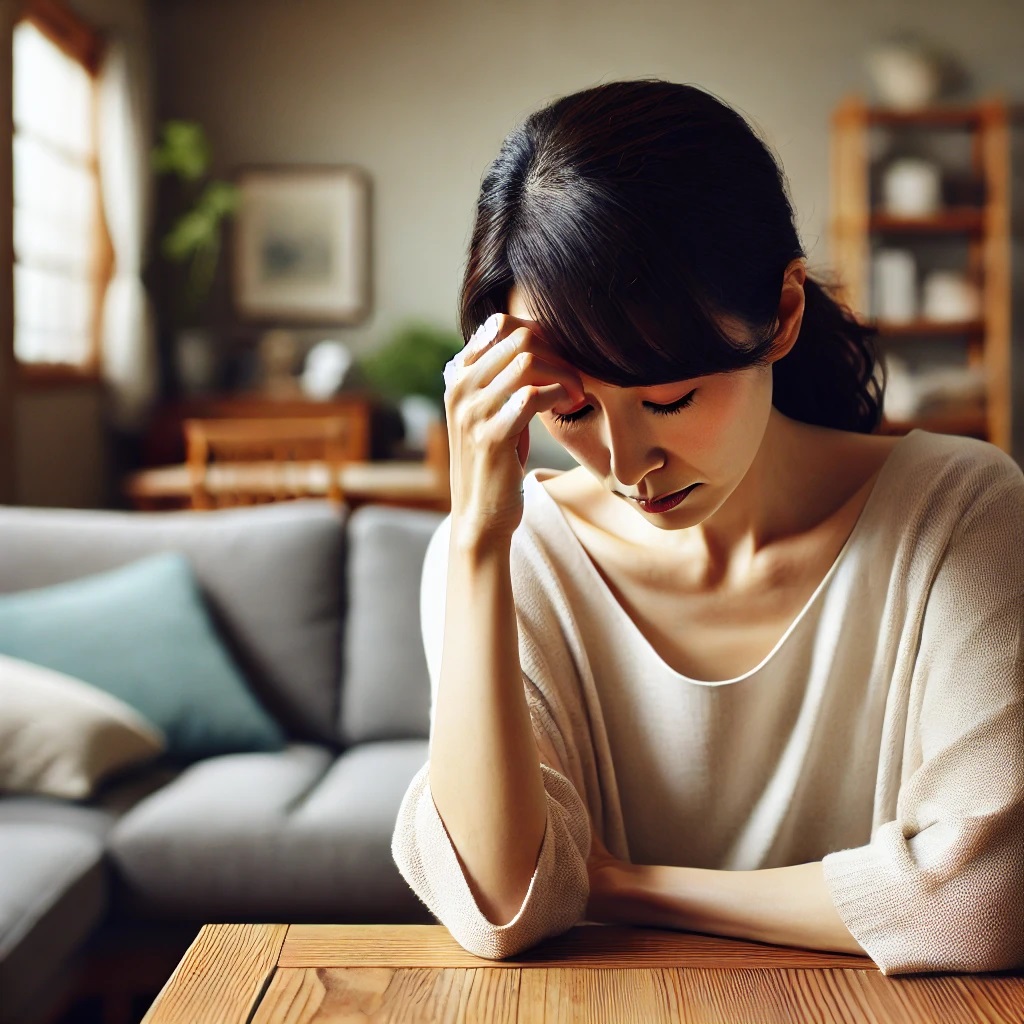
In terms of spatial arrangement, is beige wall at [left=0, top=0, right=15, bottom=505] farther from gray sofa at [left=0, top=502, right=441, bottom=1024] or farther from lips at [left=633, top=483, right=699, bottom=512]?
lips at [left=633, top=483, right=699, bottom=512]

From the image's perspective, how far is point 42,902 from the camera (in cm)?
168

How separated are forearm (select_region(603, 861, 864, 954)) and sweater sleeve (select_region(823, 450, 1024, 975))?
2 cm

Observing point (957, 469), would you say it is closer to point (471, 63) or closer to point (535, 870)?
point (535, 870)

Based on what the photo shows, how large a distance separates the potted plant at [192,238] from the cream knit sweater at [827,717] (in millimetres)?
4514

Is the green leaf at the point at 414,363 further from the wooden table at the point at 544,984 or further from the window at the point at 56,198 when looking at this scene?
the wooden table at the point at 544,984

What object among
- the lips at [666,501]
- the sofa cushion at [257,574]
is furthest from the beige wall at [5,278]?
the lips at [666,501]

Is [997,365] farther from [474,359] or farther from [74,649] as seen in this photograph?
[474,359]

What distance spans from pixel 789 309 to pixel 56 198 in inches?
174

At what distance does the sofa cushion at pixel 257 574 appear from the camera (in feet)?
8.05

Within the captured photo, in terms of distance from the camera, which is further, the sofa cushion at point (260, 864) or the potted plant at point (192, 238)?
the potted plant at point (192, 238)

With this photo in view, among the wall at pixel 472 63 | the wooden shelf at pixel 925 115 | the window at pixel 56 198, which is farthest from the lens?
the wall at pixel 472 63

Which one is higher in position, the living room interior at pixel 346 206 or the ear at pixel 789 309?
the living room interior at pixel 346 206

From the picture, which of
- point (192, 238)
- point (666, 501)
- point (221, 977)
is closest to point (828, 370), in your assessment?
point (666, 501)

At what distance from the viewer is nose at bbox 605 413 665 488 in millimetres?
841
